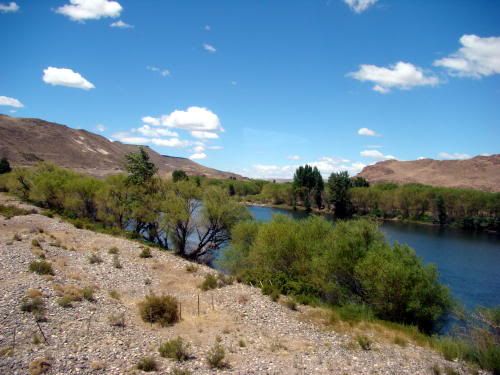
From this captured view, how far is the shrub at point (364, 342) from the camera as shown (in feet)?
55.5

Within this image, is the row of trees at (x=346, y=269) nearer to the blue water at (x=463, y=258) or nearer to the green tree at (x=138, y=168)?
the blue water at (x=463, y=258)

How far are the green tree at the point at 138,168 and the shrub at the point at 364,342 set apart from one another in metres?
35.7

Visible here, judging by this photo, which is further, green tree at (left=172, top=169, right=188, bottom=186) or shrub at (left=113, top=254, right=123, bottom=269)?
green tree at (left=172, top=169, right=188, bottom=186)

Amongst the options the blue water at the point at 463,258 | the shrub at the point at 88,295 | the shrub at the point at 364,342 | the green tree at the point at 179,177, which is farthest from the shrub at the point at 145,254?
the green tree at the point at 179,177

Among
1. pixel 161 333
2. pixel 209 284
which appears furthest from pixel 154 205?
pixel 161 333

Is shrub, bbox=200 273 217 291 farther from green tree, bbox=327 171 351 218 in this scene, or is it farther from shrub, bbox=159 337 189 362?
green tree, bbox=327 171 351 218

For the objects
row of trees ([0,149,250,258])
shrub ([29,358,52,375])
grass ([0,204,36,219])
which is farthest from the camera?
row of trees ([0,149,250,258])

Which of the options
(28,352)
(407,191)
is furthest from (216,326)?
(407,191)

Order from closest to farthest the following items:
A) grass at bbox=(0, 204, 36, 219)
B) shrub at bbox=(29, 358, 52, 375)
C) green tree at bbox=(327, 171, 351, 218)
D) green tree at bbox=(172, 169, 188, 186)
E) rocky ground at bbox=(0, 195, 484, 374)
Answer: shrub at bbox=(29, 358, 52, 375) < rocky ground at bbox=(0, 195, 484, 374) < grass at bbox=(0, 204, 36, 219) < green tree at bbox=(172, 169, 188, 186) < green tree at bbox=(327, 171, 351, 218)

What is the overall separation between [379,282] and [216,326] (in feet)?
37.9

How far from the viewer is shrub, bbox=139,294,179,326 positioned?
58.1 ft

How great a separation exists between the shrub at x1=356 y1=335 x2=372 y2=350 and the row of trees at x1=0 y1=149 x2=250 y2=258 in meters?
25.9

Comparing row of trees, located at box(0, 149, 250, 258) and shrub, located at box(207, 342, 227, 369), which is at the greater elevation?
row of trees, located at box(0, 149, 250, 258)

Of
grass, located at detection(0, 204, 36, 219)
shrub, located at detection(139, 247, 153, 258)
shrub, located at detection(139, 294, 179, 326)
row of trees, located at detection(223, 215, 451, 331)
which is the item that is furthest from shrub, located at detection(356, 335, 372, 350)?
grass, located at detection(0, 204, 36, 219)
